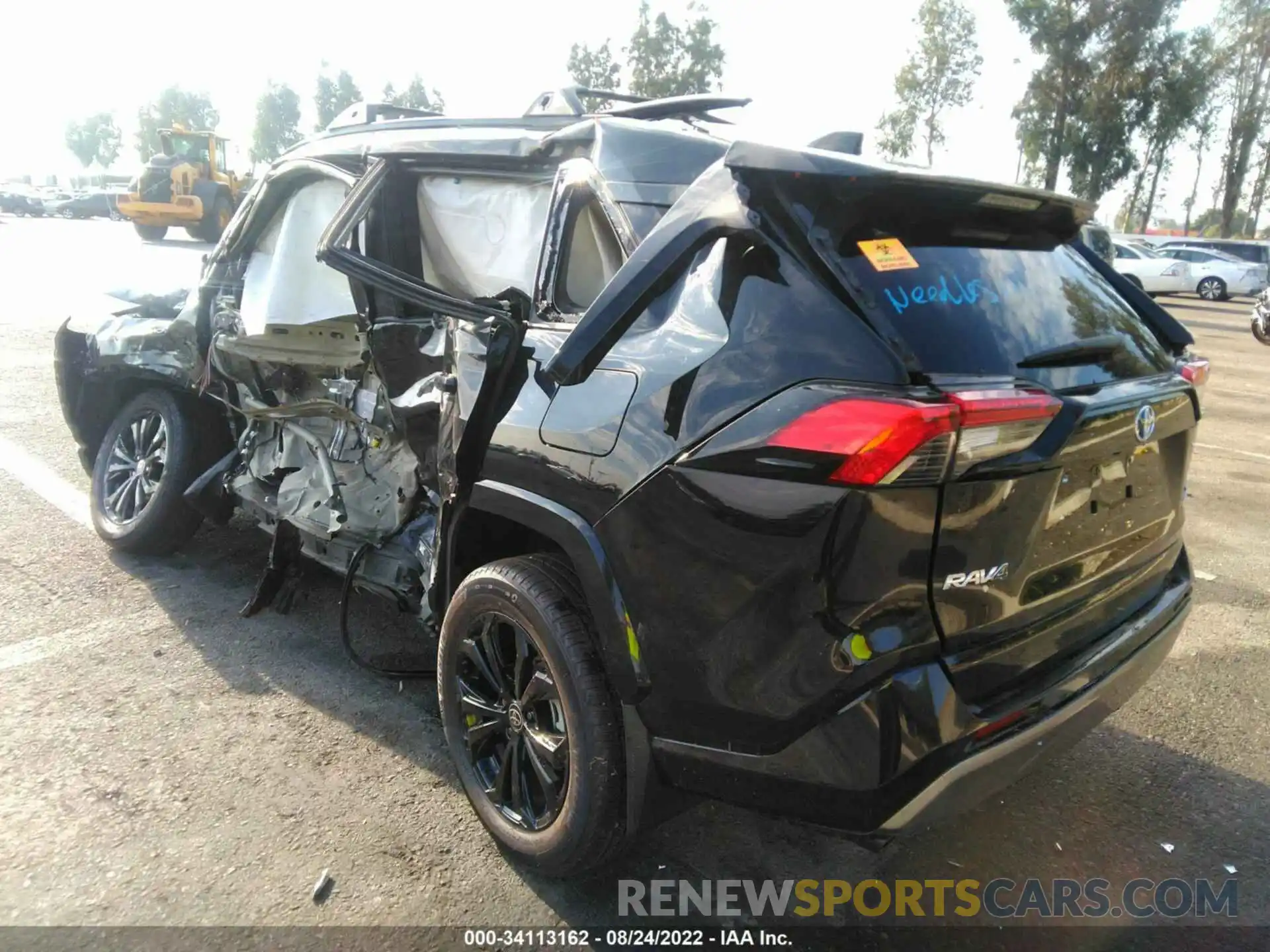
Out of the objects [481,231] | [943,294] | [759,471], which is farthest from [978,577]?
[481,231]

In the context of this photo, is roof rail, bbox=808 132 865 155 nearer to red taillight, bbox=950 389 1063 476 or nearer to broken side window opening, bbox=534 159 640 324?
broken side window opening, bbox=534 159 640 324

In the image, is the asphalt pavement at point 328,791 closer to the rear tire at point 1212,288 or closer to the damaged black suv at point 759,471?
the damaged black suv at point 759,471

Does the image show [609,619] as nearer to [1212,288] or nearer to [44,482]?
[44,482]

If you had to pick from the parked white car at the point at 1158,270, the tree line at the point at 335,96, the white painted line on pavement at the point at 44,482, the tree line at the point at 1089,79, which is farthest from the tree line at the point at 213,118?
the white painted line on pavement at the point at 44,482

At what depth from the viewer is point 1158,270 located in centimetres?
2730

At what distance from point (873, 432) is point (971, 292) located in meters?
0.58

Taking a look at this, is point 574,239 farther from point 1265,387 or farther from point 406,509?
point 1265,387

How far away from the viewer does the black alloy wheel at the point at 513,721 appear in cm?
250

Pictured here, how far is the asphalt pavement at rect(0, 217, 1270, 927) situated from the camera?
2.52 meters

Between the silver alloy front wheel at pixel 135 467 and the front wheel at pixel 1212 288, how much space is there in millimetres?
30612

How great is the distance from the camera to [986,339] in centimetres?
207

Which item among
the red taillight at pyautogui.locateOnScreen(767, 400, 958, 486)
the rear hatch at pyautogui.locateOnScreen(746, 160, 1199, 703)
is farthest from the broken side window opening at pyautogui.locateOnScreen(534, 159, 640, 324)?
the red taillight at pyautogui.locateOnScreen(767, 400, 958, 486)

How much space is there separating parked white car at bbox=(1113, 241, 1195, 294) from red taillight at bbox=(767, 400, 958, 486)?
95.5ft

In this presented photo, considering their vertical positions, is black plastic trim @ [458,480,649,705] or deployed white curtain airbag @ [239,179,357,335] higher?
deployed white curtain airbag @ [239,179,357,335]
